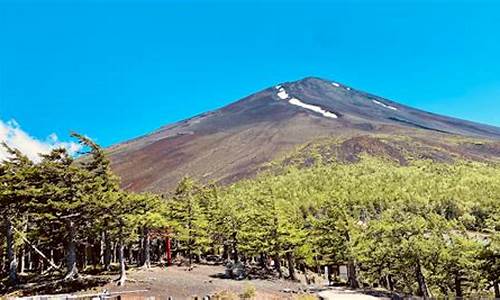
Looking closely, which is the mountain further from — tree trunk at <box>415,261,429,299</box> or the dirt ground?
tree trunk at <box>415,261,429,299</box>

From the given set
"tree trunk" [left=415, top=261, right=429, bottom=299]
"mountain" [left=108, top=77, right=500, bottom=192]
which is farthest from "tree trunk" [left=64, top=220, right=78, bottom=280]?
"mountain" [left=108, top=77, right=500, bottom=192]

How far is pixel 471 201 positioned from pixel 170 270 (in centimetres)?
5172

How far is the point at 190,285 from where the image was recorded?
3247 cm

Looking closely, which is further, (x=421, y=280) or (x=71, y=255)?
(x=421, y=280)

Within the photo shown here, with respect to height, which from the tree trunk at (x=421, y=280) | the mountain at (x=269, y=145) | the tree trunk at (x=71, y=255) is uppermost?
the mountain at (x=269, y=145)

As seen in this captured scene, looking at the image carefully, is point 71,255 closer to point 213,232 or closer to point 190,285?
point 190,285

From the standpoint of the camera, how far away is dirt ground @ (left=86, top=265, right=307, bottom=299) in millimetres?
29134

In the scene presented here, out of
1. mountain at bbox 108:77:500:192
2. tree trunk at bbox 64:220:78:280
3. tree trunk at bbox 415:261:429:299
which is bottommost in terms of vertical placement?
tree trunk at bbox 415:261:429:299

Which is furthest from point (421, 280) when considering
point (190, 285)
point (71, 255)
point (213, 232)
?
point (71, 255)

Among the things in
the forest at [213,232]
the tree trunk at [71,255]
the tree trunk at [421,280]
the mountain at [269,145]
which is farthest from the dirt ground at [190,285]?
the mountain at [269,145]

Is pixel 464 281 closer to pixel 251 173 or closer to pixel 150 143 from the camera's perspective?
pixel 251 173

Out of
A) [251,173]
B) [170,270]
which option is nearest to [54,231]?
[170,270]

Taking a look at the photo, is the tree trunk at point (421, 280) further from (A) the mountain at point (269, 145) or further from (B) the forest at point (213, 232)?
(A) the mountain at point (269, 145)

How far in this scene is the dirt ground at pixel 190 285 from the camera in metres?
29.1
